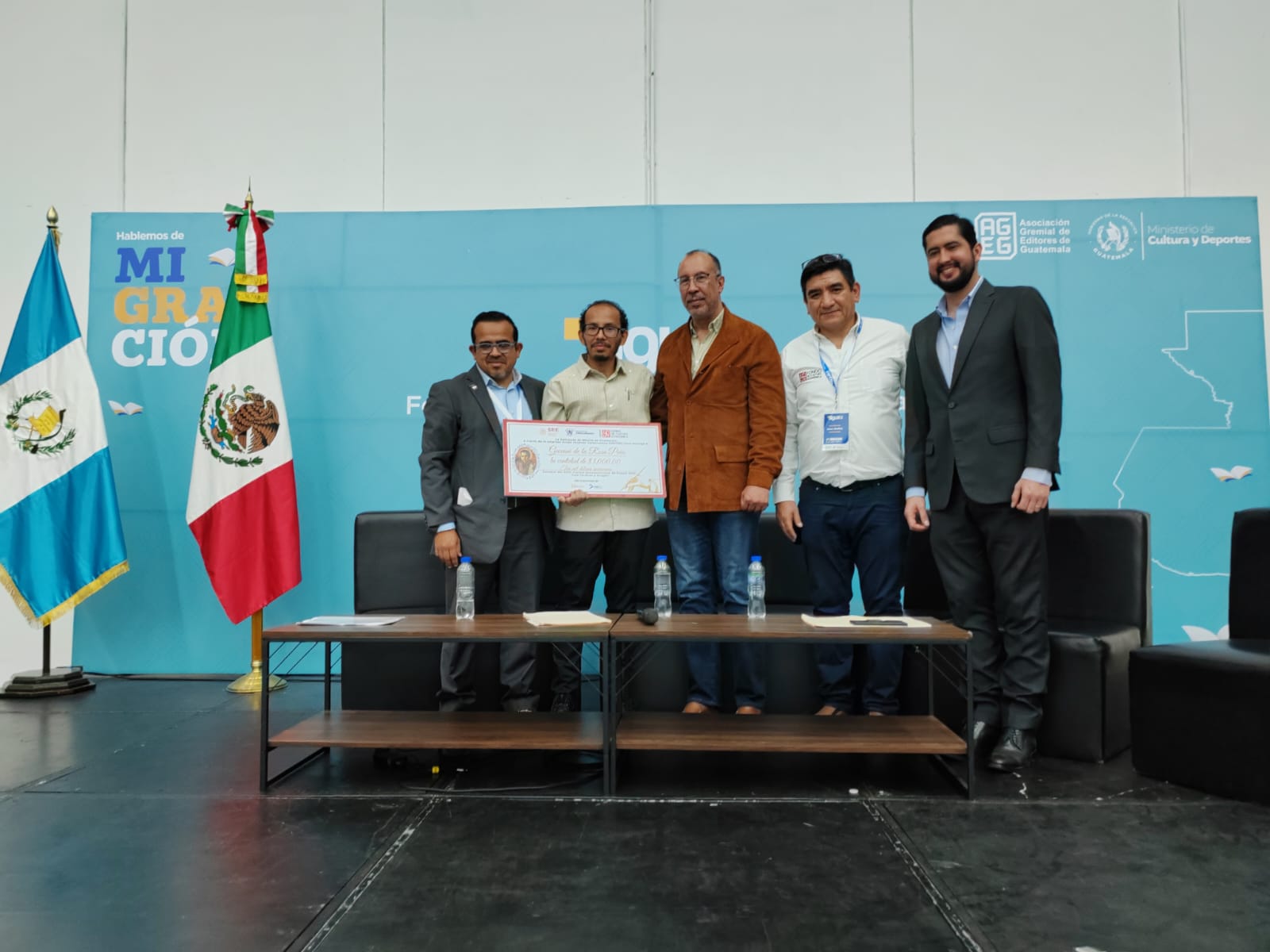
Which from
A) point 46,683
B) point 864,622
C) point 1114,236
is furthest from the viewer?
point 1114,236

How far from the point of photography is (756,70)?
4355 mm

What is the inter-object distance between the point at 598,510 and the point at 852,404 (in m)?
0.97

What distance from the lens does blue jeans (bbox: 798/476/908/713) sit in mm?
2768

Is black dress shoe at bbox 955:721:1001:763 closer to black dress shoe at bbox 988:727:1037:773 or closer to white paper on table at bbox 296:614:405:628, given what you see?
black dress shoe at bbox 988:727:1037:773

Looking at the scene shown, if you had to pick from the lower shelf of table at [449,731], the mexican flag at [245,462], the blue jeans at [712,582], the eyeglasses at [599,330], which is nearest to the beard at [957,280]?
the blue jeans at [712,582]

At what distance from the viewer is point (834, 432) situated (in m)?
2.78

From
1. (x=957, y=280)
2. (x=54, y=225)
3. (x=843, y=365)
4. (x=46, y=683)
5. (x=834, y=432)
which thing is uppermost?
(x=54, y=225)

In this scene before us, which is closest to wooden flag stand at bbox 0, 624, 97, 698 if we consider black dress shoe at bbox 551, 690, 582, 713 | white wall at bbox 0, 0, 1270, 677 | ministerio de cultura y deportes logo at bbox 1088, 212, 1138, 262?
white wall at bbox 0, 0, 1270, 677

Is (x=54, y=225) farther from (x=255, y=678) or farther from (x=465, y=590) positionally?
(x=465, y=590)

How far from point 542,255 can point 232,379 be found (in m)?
1.66

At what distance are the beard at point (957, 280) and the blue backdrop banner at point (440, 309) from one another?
5.18 ft

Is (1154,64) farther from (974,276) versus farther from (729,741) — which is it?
(729,741)

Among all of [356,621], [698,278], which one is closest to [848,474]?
[698,278]

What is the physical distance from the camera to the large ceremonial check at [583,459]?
9.24 ft
